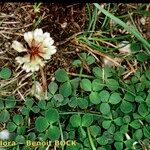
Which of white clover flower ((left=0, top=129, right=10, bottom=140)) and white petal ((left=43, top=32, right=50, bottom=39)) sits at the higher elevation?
white petal ((left=43, top=32, right=50, bottom=39))

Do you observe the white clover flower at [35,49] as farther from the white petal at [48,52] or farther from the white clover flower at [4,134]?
the white clover flower at [4,134]

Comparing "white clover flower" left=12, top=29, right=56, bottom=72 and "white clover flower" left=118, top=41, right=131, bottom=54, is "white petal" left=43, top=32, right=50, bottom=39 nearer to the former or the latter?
"white clover flower" left=12, top=29, right=56, bottom=72

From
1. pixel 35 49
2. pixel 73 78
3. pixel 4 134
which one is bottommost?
pixel 4 134

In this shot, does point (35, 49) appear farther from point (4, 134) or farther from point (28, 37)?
point (4, 134)

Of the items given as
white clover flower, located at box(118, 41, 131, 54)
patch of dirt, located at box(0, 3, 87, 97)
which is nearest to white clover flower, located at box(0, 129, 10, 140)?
patch of dirt, located at box(0, 3, 87, 97)

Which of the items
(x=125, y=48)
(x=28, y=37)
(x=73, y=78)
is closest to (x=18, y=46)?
(x=28, y=37)

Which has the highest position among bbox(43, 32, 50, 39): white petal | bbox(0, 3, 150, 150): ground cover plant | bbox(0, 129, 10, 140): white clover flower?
bbox(43, 32, 50, 39): white petal

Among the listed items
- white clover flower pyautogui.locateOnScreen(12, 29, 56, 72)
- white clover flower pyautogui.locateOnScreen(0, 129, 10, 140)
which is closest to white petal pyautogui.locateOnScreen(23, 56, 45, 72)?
white clover flower pyautogui.locateOnScreen(12, 29, 56, 72)

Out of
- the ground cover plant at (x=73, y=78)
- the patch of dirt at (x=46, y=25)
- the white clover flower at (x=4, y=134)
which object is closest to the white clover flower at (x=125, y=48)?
the ground cover plant at (x=73, y=78)
